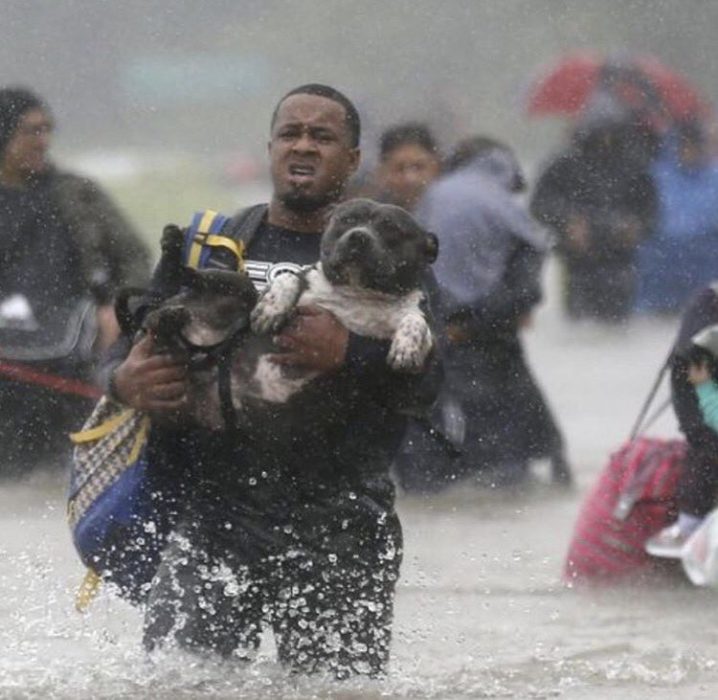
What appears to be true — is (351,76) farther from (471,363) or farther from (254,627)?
(254,627)

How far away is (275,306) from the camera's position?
19.4 feet

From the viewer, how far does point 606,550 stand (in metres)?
9.20

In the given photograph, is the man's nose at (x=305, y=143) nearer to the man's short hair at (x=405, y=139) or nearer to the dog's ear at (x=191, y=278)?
the dog's ear at (x=191, y=278)

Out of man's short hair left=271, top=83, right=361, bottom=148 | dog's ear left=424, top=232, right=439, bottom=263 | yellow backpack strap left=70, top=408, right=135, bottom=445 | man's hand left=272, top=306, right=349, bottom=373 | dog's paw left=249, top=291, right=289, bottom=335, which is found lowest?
yellow backpack strap left=70, top=408, right=135, bottom=445

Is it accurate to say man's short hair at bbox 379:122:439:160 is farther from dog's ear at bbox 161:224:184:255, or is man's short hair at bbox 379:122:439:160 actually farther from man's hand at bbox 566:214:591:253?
dog's ear at bbox 161:224:184:255

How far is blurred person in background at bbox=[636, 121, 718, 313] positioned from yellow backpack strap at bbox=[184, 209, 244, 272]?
20.5 feet

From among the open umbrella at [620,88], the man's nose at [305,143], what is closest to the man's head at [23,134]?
the open umbrella at [620,88]

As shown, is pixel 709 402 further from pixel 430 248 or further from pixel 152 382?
pixel 152 382

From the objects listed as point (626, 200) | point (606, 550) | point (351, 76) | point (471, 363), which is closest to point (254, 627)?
point (606, 550)

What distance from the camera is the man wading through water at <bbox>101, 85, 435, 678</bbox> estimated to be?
5998 millimetres

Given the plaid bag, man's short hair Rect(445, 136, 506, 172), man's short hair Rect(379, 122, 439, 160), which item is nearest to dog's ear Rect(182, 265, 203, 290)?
the plaid bag

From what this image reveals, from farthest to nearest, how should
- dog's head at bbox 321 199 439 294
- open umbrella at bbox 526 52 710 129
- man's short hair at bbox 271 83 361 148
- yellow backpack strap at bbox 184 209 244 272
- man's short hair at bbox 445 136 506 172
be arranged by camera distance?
open umbrella at bbox 526 52 710 129
man's short hair at bbox 445 136 506 172
man's short hair at bbox 271 83 361 148
yellow backpack strap at bbox 184 209 244 272
dog's head at bbox 321 199 439 294

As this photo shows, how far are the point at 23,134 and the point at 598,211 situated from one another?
271 centimetres

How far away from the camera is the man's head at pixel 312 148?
6316 mm
